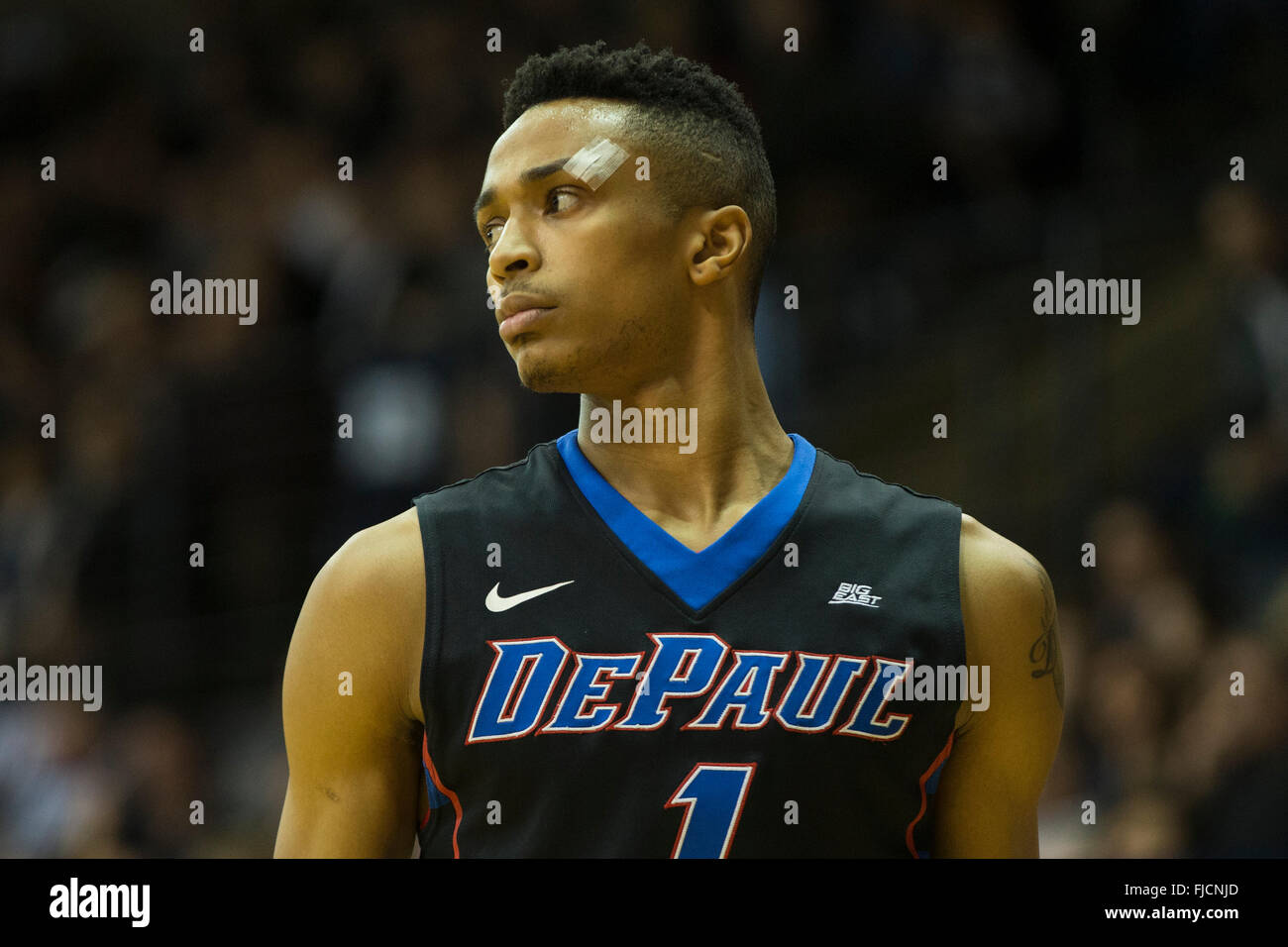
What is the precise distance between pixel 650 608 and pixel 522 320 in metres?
0.57

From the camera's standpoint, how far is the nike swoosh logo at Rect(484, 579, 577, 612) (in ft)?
9.18

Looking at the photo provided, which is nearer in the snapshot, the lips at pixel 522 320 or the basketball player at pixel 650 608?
the basketball player at pixel 650 608

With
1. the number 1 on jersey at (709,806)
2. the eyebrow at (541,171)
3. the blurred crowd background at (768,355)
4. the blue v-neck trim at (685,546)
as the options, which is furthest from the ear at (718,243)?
the blurred crowd background at (768,355)

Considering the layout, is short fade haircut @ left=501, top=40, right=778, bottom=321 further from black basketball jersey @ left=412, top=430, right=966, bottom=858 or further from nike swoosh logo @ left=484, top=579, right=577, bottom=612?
nike swoosh logo @ left=484, top=579, right=577, bottom=612

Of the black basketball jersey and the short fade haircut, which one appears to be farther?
the short fade haircut

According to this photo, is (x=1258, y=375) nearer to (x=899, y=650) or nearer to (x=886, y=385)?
(x=886, y=385)

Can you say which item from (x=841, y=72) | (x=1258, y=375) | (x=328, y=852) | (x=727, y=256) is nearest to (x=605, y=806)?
(x=328, y=852)

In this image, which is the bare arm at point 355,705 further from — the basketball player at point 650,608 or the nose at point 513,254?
the nose at point 513,254

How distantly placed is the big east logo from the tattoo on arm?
337 mm

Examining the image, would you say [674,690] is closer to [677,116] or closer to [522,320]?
[522,320]

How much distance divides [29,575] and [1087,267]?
4.90 metres

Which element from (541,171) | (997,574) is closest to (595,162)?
(541,171)

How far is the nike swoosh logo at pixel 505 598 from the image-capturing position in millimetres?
2799

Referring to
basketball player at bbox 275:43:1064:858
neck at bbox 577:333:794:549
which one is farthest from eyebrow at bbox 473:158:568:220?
neck at bbox 577:333:794:549
